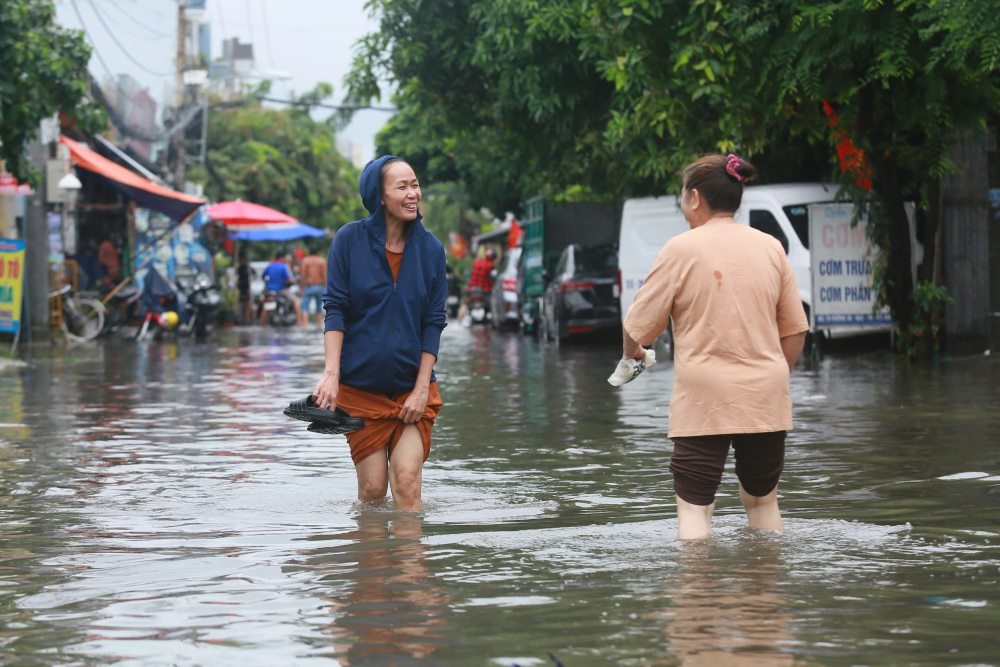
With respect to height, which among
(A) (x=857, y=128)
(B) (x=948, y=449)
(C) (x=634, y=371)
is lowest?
(B) (x=948, y=449)

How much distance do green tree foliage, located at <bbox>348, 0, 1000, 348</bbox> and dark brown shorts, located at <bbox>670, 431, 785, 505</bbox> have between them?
A: 9.39 metres

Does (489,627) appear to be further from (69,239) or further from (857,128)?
(69,239)

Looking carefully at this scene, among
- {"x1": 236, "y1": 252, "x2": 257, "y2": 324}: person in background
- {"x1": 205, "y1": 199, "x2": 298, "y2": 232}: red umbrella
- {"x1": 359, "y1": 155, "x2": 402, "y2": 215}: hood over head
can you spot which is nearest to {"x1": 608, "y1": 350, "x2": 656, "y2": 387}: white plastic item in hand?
{"x1": 359, "y1": 155, "x2": 402, "y2": 215}: hood over head

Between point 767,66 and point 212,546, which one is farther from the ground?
point 767,66

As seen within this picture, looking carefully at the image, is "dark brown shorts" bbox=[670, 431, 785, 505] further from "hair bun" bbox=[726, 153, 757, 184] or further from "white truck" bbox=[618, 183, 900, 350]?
"white truck" bbox=[618, 183, 900, 350]

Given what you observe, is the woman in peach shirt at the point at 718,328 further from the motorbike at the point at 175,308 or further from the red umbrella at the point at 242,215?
the red umbrella at the point at 242,215

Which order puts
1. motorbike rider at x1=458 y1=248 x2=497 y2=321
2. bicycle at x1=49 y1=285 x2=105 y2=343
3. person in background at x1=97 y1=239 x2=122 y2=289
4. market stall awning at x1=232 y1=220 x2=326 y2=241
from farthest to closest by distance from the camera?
market stall awning at x1=232 y1=220 x2=326 y2=241 < motorbike rider at x1=458 y1=248 x2=497 y2=321 < person in background at x1=97 y1=239 x2=122 y2=289 < bicycle at x1=49 y1=285 x2=105 y2=343

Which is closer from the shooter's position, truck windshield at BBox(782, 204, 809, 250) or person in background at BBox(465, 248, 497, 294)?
truck windshield at BBox(782, 204, 809, 250)

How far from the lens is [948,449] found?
10.7m

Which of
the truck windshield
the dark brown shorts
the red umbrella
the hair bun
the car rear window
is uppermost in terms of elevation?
the red umbrella

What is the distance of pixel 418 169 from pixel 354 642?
1608 inches

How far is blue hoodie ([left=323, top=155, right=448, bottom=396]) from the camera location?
7488 mm

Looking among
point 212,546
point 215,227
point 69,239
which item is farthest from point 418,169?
point 212,546

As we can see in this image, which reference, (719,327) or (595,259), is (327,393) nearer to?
(719,327)
